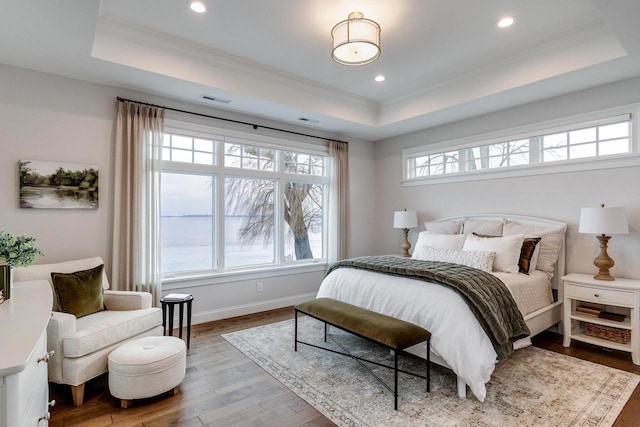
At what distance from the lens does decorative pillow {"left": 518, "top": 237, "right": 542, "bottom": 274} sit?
11.8 feet

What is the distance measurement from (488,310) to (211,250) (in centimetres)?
328

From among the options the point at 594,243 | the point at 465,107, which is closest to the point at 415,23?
the point at 465,107

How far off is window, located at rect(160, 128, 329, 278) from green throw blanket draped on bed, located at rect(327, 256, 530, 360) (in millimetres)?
2098

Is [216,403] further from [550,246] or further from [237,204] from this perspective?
[550,246]

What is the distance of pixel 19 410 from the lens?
1166 mm

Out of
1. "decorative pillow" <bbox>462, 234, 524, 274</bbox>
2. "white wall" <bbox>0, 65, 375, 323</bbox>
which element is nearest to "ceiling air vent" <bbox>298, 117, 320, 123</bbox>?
"white wall" <bbox>0, 65, 375, 323</bbox>

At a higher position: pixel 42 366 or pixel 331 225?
pixel 331 225

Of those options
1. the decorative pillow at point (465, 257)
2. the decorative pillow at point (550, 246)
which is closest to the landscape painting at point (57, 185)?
the decorative pillow at point (465, 257)

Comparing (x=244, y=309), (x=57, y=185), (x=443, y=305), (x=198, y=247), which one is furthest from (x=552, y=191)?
(x=57, y=185)

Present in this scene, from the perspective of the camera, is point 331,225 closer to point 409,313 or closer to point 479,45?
point 409,313

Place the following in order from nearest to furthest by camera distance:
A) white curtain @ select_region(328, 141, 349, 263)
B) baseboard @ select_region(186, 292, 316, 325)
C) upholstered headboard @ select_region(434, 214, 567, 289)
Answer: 1. upholstered headboard @ select_region(434, 214, 567, 289)
2. baseboard @ select_region(186, 292, 316, 325)
3. white curtain @ select_region(328, 141, 349, 263)

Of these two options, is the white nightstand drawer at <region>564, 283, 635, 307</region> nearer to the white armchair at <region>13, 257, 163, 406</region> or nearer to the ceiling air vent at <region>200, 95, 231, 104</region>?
the white armchair at <region>13, 257, 163, 406</region>

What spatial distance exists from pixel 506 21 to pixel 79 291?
4.29 m

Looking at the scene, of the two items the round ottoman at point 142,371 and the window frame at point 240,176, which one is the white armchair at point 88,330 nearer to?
the round ottoman at point 142,371
